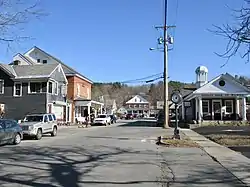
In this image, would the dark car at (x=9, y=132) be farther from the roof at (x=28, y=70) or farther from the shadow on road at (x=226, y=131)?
the roof at (x=28, y=70)

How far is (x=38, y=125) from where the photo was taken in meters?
25.4

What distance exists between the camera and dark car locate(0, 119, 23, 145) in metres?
19.7

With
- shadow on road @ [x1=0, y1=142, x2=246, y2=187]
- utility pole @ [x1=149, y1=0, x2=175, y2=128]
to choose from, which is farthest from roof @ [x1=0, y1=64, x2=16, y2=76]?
shadow on road @ [x1=0, y1=142, x2=246, y2=187]

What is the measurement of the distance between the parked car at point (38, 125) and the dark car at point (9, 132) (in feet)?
9.14

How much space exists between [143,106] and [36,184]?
150934 millimetres

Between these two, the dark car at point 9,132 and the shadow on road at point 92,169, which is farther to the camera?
the dark car at point 9,132

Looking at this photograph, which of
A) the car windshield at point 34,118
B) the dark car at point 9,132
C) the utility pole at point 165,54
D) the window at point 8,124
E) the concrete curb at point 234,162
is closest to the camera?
the concrete curb at point 234,162

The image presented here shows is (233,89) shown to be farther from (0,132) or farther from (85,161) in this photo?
(85,161)

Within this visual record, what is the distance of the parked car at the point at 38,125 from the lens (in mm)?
24500

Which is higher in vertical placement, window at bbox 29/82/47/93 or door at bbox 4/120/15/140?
window at bbox 29/82/47/93

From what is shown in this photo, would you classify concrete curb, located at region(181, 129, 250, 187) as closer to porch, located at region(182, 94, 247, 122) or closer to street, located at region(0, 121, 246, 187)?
street, located at region(0, 121, 246, 187)

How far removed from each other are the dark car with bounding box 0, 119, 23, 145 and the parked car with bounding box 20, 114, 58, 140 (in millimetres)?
2787

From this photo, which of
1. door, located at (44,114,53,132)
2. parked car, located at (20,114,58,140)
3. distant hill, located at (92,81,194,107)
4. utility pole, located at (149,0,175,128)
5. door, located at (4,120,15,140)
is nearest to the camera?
door, located at (4,120,15,140)

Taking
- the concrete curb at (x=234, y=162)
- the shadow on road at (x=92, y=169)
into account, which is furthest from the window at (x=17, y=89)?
the concrete curb at (x=234, y=162)
